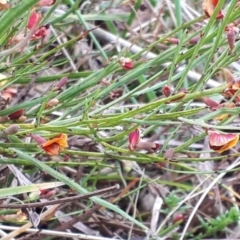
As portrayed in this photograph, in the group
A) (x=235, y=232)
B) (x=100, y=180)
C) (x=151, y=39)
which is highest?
(x=151, y=39)

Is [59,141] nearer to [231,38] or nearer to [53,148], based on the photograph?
[53,148]

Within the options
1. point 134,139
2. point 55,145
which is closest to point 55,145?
point 55,145

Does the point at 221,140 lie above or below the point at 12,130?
below

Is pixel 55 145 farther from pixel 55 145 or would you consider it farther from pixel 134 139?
pixel 134 139

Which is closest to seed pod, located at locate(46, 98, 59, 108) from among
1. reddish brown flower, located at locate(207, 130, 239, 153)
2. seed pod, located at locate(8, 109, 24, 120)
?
seed pod, located at locate(8, 109, 24, 120)

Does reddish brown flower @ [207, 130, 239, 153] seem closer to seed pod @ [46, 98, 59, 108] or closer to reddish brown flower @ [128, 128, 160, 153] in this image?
reddish brown flower @ [128, 128, 160, 153]

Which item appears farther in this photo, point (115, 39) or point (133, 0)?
point (115, 39)

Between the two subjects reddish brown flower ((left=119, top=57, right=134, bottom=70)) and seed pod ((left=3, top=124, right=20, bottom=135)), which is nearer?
seed pod ((left=3, top=124, right=20, bottom=135))

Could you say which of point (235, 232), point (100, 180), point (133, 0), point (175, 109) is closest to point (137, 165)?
point (100, 180)

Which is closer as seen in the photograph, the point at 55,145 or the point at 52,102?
the point at 55,145

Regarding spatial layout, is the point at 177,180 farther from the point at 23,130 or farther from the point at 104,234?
the point at 23,130

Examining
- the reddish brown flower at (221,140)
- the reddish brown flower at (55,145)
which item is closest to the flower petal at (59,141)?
the reddish brown flower at (55,145)
